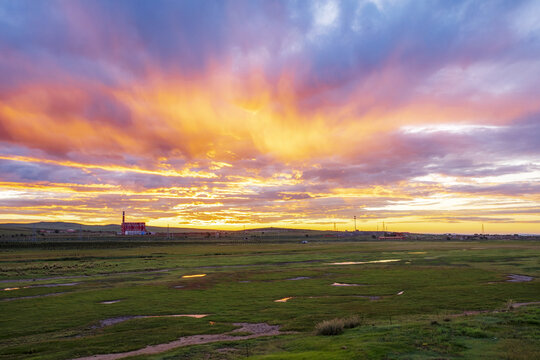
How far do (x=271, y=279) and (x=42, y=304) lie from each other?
27494 millimetres

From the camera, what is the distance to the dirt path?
19281 millimetres

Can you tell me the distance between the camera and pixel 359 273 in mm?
53812

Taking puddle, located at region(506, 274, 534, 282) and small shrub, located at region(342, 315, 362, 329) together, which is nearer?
small shrub, located at region(342, 315, 362, 329)

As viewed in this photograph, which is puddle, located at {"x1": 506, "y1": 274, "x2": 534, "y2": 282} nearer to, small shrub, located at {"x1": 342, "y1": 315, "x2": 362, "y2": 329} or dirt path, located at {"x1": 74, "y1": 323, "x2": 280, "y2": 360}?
small shrub, located at {"x1": 342, "y1": 315, "x2": 362, "y2": 329}

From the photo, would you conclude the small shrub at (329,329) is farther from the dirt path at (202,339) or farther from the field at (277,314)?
the dirt path at (202,339)

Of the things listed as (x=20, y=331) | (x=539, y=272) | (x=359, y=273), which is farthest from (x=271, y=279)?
(x=539, y=272)

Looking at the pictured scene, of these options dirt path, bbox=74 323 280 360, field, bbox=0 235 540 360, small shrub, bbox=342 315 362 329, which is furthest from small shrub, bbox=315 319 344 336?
dirt path, bbox=74 323 280 360

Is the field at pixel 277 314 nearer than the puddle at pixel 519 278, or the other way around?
the field at pixel 277 314

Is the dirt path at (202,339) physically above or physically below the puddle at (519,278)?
above

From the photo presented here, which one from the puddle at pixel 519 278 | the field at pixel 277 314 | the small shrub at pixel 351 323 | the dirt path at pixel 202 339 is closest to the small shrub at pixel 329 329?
the field at pixel 277 314

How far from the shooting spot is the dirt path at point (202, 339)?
→ 19.3 metres

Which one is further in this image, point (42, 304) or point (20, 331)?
point (42, 304)

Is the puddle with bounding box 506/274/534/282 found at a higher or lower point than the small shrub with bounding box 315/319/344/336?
lower

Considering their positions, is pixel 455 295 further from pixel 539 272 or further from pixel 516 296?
pixel 539 272
